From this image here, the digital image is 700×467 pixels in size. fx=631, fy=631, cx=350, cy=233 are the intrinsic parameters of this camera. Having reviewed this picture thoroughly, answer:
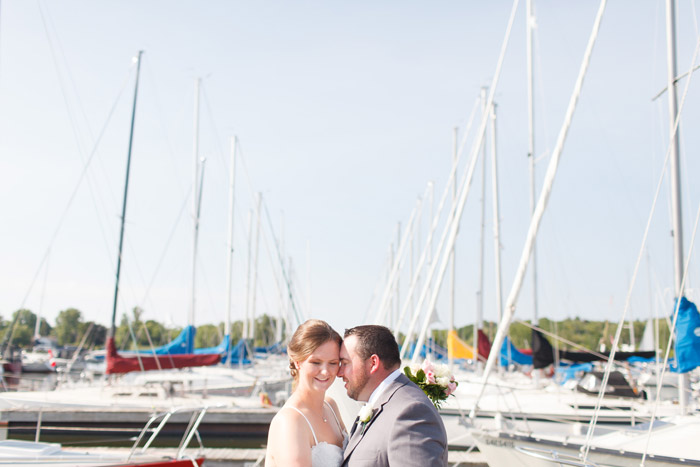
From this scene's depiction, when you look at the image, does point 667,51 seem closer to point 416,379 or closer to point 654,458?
point 654,458

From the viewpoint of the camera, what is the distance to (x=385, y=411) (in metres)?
3.14

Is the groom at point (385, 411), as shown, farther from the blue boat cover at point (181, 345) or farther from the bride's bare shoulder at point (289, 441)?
the blue boat cover at point (181, 345)

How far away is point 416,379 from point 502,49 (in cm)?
1351

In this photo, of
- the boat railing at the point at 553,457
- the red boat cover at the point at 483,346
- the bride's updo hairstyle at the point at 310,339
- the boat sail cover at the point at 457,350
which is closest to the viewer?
the bride's updo hairstyle at the point at 310,339

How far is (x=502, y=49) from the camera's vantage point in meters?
16.1

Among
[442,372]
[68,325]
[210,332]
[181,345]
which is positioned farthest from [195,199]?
[68,325]

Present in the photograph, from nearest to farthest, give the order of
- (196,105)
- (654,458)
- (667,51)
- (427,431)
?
1. (427,431)
2. (654,458)
3. (667,51)
4. (196,105)

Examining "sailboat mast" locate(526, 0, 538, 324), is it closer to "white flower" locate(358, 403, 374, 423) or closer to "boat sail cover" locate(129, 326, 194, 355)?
"boat sail cover" locate(129, 326, 194, 355)

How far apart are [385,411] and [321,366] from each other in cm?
65

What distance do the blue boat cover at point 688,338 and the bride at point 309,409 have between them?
787 centimetres

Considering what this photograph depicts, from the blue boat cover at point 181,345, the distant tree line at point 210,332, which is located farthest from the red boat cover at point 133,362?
the distant tree line at point 210,332

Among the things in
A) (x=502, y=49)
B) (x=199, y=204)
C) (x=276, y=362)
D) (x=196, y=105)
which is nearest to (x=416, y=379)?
(x=502, y=49)

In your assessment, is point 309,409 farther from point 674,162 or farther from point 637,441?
point 674,162

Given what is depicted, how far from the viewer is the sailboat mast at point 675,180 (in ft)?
36.1
